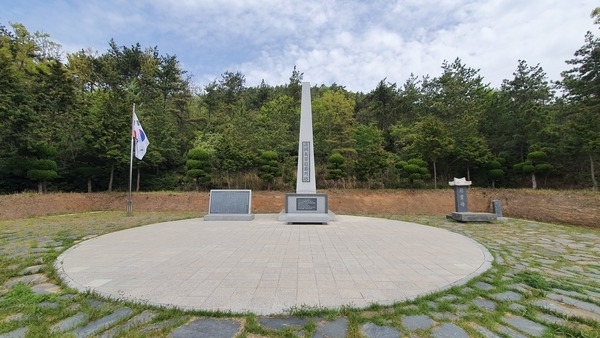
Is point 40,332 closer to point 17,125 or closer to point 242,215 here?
point 242,215

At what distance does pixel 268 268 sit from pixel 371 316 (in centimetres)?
183

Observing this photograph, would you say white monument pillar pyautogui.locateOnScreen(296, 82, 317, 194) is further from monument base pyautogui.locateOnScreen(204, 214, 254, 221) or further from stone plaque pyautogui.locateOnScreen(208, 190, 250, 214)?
monument base pyautogui.locateOnScreen(204, 214, 254, 221)

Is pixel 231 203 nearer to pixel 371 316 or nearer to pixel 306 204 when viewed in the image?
pixel 306 204

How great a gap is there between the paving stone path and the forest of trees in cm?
1292

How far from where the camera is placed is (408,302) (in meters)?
2.72

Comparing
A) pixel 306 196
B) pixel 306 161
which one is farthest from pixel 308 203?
pixel 306 161

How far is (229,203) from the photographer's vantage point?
10.2 meters

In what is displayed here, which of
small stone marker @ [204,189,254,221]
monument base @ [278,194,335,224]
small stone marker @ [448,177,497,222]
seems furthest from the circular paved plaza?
small stone marker @ [448,177,497,222]

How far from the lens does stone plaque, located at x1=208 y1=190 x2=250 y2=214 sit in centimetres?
1012

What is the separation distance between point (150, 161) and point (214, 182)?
12.5ft

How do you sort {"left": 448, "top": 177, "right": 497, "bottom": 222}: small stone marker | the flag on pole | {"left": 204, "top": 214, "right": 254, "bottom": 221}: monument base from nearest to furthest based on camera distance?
1. {"left": 448, "top": 177, "right": 497, "bottom": 222}: small stone marker
2. {"left": 204, "top": 214, "right": 254, "bottom": 221}: monument base
3. the flag on pole

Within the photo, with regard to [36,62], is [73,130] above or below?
below

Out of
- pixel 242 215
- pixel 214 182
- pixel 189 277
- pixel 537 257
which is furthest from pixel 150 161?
pixel 537 257

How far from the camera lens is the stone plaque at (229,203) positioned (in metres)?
10.1
